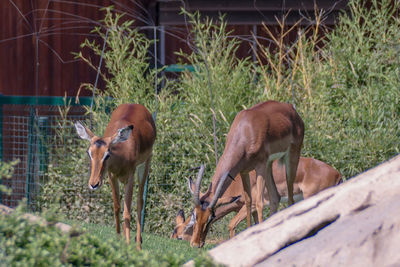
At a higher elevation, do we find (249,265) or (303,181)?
(249,265)

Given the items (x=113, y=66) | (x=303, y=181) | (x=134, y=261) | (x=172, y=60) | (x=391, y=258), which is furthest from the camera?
(x=172, y=60)

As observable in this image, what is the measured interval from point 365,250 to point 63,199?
237 inches

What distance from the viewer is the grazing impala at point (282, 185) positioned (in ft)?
27.2

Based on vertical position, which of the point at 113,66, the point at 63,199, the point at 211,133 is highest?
the point at 113,66

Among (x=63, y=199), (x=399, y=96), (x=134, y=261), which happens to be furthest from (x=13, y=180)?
(x=134, y=261)

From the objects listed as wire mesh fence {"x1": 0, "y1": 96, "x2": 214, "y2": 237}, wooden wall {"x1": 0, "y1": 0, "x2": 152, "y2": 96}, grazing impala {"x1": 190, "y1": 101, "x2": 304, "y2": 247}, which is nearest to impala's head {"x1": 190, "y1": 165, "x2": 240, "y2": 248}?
grazing impala {"x1": 190, "y1": 101, "x2": 304, "y2": 247}

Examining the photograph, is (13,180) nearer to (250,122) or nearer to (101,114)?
(101,114)

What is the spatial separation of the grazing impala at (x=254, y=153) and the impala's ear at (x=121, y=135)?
85 centimetres

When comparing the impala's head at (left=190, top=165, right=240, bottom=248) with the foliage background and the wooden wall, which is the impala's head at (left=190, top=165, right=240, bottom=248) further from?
the wooden wall

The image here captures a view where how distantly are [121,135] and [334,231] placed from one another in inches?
133

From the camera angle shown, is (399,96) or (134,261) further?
(399,96)

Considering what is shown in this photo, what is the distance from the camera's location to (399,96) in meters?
8.80

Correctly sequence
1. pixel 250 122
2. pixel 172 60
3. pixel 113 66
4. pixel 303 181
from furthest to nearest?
pixel 172 60 < pixel 113 66 < pixel 303 181 < pixel 250 122

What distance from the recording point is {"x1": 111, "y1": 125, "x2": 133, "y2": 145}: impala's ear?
662 cm
